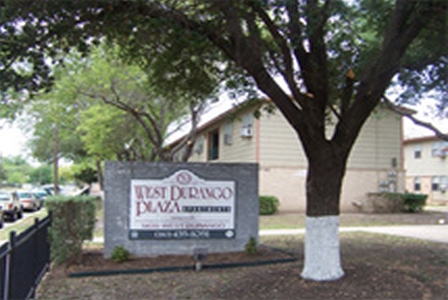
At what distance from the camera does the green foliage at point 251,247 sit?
10227 millimetres

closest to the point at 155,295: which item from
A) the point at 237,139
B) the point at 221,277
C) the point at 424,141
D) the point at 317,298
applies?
the point at 221,277

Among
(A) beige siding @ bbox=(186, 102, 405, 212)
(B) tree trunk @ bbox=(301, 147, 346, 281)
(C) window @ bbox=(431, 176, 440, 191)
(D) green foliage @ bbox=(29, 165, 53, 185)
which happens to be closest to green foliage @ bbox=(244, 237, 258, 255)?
(B) tree trunk @ bbox=(301, 147, 346, 281)

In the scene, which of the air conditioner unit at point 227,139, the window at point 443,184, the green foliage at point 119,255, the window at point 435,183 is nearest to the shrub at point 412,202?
the air conditioner unit at point 227,139

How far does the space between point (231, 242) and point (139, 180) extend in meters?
2.53

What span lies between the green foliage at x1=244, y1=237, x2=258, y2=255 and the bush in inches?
486

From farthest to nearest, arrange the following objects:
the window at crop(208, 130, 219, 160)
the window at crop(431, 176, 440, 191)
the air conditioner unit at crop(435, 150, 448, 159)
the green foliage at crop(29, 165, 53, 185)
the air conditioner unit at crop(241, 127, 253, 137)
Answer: the green foliage at crop(29, 165, 53, 185)
the window at crop(431, 176, 440, 191)
the air conditioner unit at crop(435, 150, 448, 159)
the window at crop(208, 130, 219, 160)
the air conditioner unit at crop(241, 127, 253, 137)

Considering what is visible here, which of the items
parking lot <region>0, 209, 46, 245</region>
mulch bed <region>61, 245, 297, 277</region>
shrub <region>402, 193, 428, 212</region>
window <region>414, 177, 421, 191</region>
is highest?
window <region>414, 177, 421, 191</region>

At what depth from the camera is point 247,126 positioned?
25.6 metres

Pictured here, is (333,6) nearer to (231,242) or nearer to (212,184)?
(212,184)

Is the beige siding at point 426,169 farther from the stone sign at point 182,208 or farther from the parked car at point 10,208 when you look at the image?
the parked car at point 10,208

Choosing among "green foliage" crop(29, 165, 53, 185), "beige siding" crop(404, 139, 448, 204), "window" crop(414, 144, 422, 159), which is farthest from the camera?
"green foliage" crop(29, 165, 53, 185)

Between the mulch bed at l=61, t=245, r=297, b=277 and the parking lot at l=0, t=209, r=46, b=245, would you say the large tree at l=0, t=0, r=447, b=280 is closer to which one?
the mulch bed at l=61, t=245, r=297, b=277

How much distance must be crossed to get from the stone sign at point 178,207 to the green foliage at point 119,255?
218 millimetres

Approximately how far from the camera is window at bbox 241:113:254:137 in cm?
2511
